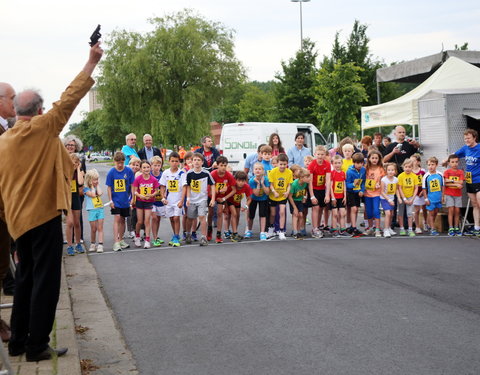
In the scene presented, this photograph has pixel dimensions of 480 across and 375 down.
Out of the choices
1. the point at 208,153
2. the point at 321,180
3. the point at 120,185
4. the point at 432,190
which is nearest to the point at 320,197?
the point at 321,180

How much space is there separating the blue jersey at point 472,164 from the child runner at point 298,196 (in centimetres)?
305

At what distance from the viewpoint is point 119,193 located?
1142 cm

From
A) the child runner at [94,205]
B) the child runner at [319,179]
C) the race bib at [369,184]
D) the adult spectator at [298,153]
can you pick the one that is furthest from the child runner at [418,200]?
the child runner at [94,205]

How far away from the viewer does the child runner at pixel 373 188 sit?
12.5 metres

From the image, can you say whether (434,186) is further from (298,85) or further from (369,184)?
(298,85)

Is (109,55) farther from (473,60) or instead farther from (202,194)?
(202,194)

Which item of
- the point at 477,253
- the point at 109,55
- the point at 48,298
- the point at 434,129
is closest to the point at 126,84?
the point at 109,55

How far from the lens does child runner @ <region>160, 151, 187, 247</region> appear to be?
466 inches

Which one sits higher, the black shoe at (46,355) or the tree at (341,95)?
the tree at (341,95)

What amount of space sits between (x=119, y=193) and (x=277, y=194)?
3048 millimetres

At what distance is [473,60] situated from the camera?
1936 cm

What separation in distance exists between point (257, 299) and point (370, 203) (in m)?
6.26

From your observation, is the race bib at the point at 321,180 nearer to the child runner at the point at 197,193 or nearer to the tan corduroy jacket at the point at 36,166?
the child runner at the point at 197,193

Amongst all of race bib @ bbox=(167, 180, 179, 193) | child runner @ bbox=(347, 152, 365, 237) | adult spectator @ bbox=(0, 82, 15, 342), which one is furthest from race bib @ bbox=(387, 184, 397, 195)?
adult spectator @ bbox=(0, 82, 15, 342)
